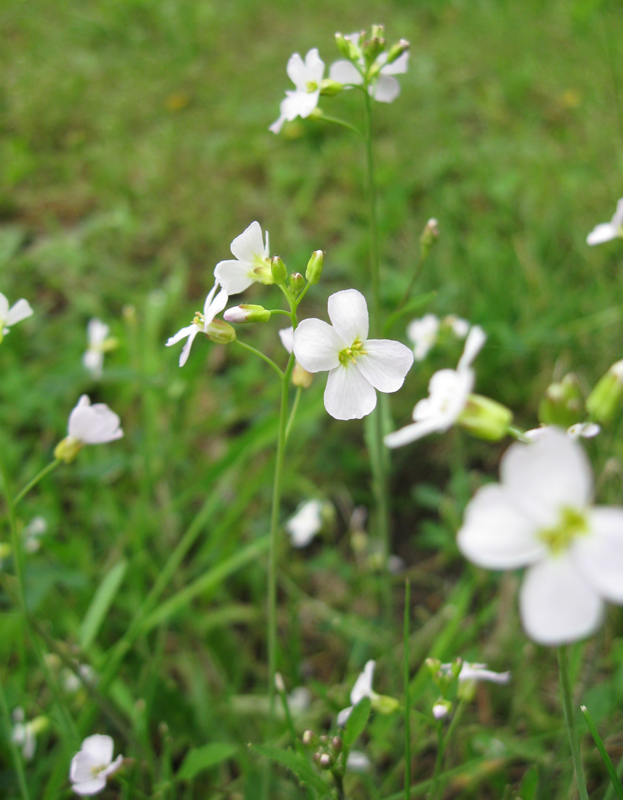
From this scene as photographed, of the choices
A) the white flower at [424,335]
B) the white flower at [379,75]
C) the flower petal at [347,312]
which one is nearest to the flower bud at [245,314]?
the flower petal at [347,312]

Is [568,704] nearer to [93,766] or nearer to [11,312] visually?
[93,766]

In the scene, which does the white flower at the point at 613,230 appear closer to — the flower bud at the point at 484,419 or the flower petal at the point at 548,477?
the flower bud at the point at 484,419

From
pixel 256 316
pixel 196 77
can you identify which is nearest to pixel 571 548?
pixel 256 316

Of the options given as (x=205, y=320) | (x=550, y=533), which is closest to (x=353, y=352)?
(x=205, y=320)

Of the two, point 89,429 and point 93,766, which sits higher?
point 89,429

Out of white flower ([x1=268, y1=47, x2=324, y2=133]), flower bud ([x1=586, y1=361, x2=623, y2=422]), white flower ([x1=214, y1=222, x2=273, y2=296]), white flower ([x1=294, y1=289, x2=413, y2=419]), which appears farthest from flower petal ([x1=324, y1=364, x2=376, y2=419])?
white flower ([x1=268, y1=47, x2=324, y2=133])

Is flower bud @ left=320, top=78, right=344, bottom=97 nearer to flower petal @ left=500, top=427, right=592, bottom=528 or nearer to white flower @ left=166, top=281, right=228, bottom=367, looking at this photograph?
white flower @ left=166, top=281, right=228, bottom=367
